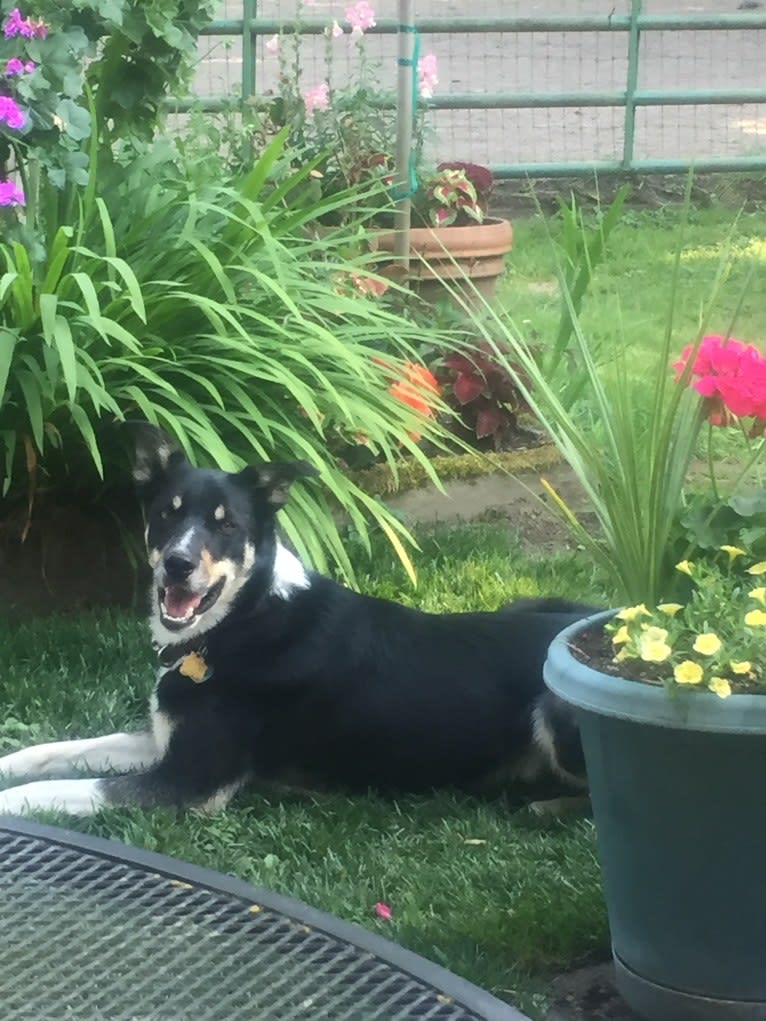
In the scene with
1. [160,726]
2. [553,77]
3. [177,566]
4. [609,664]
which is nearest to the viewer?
[609,664]

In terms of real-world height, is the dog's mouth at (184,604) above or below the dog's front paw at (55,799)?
above

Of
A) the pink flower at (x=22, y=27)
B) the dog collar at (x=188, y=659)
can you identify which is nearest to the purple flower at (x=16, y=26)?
the pink flower at (x=22, y=27)

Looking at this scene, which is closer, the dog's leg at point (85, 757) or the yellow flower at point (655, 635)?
the yellow flower at point (655, 635)

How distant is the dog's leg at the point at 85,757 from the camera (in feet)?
10.3

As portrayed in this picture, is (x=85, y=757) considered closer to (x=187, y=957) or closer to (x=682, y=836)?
(x=187, y=957)

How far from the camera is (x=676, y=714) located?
2064 millimetres

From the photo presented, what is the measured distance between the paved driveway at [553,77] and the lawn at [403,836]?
15.6 feet

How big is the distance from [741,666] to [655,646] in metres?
0.14

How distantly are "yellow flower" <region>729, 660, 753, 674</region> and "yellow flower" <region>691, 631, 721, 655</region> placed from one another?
43 millimetres

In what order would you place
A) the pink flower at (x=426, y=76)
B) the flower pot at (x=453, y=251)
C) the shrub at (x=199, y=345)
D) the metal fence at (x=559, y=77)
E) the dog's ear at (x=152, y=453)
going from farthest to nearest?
1. the metal fence at (x=559, y=77)
2. the pink flower at (x=426, y=76)
3. the flower pot at (x=453, y=251)
4. the shrub at (x=199, y=345)
5. the dog's ear at (x=152, y=453)

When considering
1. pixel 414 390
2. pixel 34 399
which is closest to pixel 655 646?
pixel 34 399

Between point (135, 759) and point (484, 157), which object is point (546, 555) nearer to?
point (135, 759)

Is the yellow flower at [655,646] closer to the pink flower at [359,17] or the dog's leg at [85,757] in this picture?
the dog's leg at [85,757]

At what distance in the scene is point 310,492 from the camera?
13.0ft
